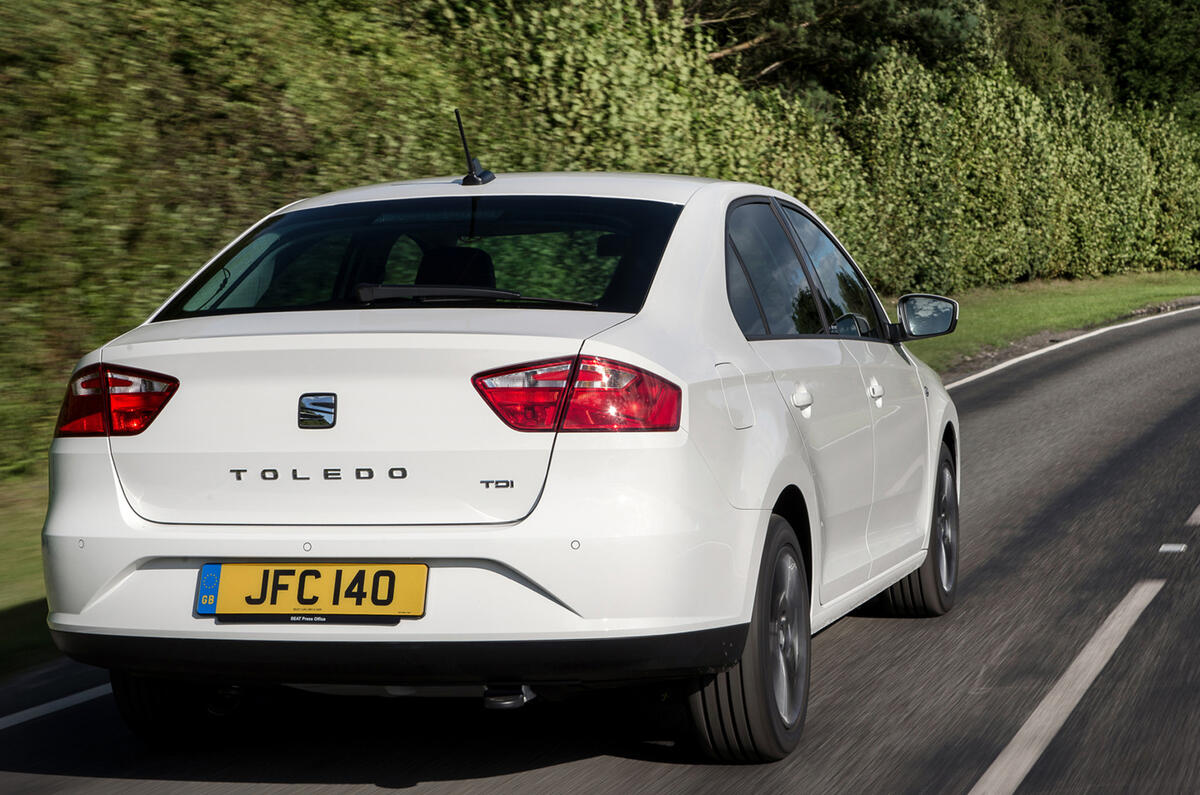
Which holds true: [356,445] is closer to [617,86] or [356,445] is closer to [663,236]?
[663,236]

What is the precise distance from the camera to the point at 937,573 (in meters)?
6.77

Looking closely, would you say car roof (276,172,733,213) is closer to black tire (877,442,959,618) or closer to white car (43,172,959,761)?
white car (43,172,959,761)

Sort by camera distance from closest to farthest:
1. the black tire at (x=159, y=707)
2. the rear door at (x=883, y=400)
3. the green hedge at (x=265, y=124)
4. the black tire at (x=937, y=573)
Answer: the black tire at (x=159, y=707) < the rear door at (x=883, y=400) < the black tire at (x=937, y=573) < the green hedge at (x=265, y=124)

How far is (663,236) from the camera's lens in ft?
15.4

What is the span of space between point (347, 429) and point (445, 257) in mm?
963

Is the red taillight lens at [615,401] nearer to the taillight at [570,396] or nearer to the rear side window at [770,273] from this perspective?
the taillight at [570,396]

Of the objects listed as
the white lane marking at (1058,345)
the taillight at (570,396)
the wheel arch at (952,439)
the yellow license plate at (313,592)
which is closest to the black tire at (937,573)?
the wheel arch at (952,439)

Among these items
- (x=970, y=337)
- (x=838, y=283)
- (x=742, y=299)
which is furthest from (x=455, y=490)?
(x=970, y=337)

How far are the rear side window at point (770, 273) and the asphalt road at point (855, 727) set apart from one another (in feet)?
4.33

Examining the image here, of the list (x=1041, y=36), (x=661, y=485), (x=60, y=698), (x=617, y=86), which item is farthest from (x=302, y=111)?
(x=1041, y=36)

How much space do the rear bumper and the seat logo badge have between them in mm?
564

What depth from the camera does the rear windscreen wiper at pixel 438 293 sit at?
4.43 metres

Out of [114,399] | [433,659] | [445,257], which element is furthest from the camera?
[445,257]

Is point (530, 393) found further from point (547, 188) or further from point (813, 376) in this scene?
point (813, 376)
